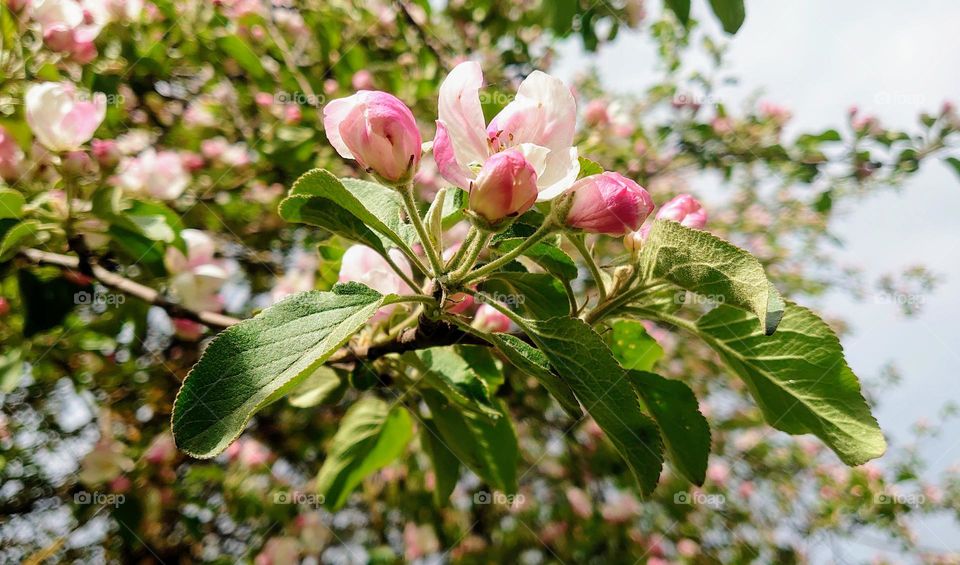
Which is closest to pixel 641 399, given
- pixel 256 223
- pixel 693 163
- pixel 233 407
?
pixel 233 407

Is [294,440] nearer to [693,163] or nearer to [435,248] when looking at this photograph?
[435,248]

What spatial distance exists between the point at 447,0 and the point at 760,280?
2.29 metres

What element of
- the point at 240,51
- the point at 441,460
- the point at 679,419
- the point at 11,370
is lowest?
the point at 11,370

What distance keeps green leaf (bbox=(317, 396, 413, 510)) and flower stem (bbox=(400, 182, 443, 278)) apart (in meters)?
0.50

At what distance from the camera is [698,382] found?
3.14 metres

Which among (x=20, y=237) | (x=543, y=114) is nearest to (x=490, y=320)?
(x=543, y=114)

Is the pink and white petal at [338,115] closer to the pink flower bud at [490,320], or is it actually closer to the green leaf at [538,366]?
the green leaf at [538,366]

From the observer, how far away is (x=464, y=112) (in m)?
0.54

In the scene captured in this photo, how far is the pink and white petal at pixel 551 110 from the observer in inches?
21.2

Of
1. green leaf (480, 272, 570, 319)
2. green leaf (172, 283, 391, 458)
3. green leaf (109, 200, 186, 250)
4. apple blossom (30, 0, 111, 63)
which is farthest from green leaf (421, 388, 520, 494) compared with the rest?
apple blossom (30, 0, 111, 63)

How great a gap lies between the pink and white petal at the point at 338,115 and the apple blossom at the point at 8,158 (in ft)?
2.54

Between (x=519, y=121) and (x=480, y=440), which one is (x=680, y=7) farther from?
(x=480, y=440)

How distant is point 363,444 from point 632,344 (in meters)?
0.52

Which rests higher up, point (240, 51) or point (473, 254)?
point (473, 254)
